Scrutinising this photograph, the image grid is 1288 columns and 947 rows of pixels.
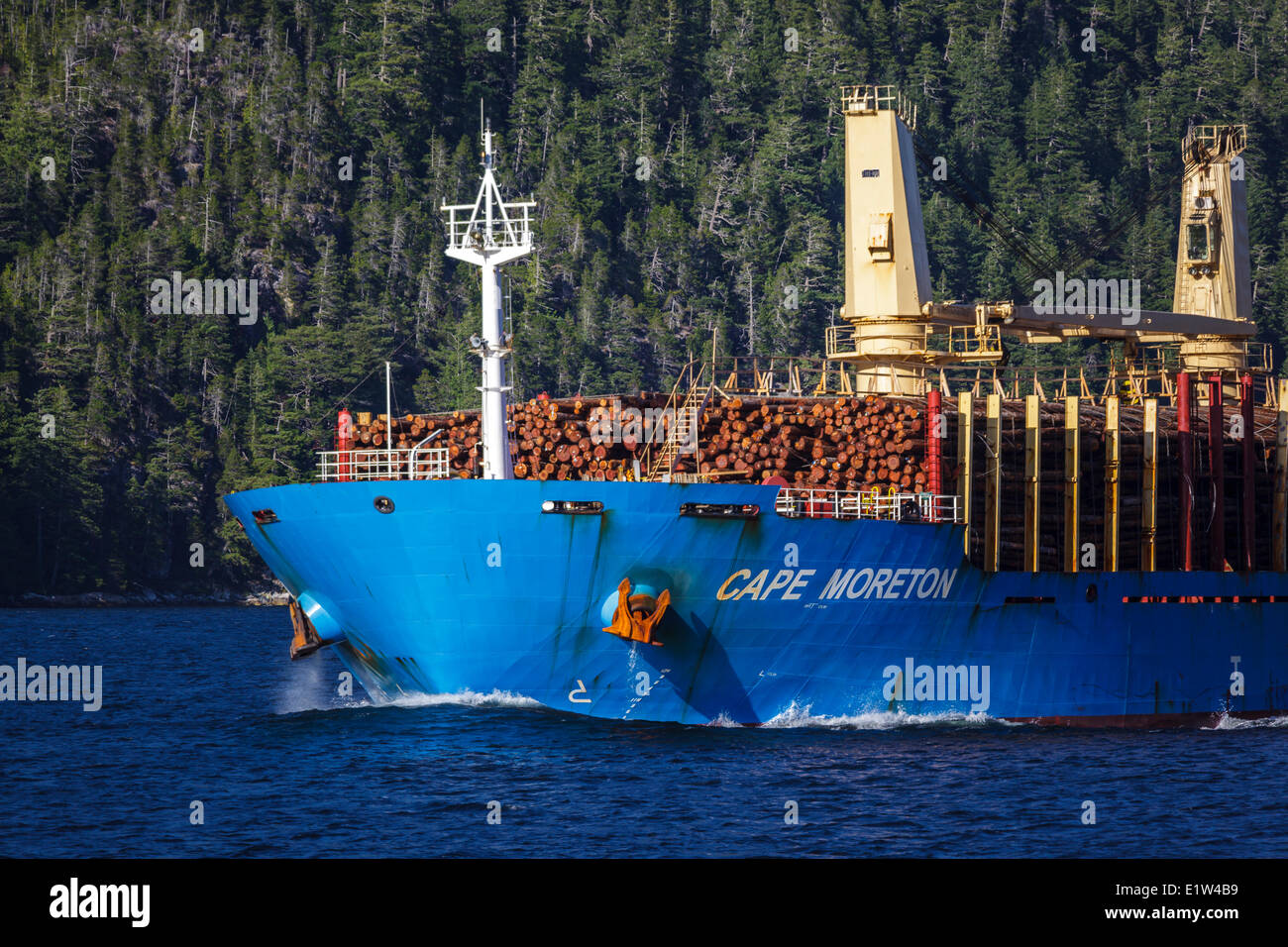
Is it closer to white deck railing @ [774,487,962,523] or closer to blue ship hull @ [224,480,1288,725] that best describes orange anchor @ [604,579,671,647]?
blue ship hull @ [224,480,1288,725]

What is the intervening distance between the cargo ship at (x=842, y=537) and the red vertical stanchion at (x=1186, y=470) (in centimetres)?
9

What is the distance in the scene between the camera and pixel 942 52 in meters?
177

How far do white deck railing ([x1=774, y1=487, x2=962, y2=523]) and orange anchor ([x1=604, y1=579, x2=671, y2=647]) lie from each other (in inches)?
132

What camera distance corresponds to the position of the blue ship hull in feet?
106

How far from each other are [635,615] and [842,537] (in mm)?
4480

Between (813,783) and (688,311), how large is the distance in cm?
10699

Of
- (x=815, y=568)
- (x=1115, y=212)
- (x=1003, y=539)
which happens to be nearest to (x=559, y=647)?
(x=815, y=568)

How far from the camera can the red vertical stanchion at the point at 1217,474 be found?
4200 centimetres

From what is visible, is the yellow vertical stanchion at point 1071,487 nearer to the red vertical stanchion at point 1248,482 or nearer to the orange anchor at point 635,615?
the red vertical stanchion at point 1248,482

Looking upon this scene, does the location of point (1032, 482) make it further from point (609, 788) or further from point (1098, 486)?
point (609, 788)

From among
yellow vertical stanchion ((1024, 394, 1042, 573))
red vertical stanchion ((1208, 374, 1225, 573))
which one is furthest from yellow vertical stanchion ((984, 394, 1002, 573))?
red vertical stanchion ((1208, 374, 1225, 573))

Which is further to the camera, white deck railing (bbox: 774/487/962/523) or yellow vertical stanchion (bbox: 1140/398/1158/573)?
yellow vertical stanchion (bbox: 1140/398/1158/573)

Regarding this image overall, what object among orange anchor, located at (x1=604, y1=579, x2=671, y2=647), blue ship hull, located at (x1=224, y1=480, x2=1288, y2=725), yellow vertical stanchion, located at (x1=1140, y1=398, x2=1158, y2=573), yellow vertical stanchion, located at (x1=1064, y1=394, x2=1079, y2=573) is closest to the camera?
orange anchor, located at (x1=604, y1=579, x2=671, y2=647)

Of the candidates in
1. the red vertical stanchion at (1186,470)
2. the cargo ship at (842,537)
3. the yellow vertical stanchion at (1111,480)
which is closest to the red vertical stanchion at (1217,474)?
the cargo ship at (842,537)
